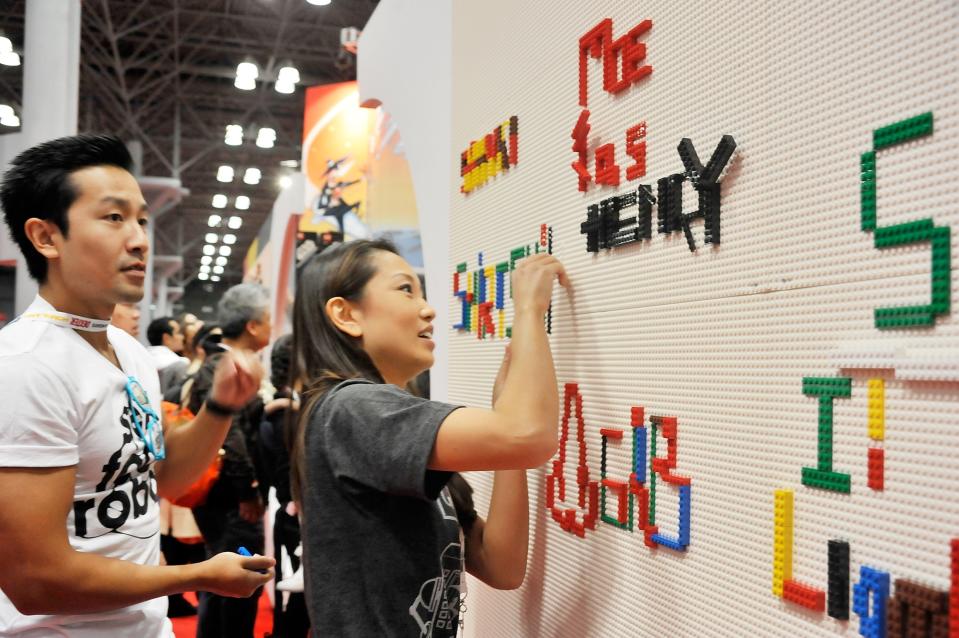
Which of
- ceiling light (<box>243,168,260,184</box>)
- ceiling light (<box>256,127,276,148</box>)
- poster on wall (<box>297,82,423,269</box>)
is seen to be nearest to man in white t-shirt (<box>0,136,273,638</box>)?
poster on wall (<box>297,82,423,269</box>)

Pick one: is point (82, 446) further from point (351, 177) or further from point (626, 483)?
point (351, 177)

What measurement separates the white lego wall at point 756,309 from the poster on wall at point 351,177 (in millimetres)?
4366

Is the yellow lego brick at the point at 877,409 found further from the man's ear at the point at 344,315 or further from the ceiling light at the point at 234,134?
the ceiling light at the point at 234,134

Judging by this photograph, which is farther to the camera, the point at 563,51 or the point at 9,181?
the point at 563,51

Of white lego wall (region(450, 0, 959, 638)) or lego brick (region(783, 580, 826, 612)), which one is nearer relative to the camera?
white lego wall (region(450, 0, 959, 638))

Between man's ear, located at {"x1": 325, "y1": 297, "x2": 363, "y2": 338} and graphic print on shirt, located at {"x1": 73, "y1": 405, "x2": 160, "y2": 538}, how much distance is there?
0.41 metres

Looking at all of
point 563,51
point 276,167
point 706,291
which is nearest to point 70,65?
point 563,51

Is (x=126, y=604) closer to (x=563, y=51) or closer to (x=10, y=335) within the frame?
(x=10, y=335)

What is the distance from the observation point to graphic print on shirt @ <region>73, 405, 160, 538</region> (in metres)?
1.35

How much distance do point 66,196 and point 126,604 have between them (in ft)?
2.29

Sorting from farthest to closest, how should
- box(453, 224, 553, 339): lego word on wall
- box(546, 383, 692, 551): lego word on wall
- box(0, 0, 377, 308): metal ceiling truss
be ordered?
box(0, 0, 377, 308): metal ceiling truss, box(453, 224, 553, 339): lego word on wall, box(546, 383, 692, 551): lego word on wall

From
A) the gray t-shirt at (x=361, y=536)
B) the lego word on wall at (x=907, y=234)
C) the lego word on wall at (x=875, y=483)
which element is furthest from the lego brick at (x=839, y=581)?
the gray t-shirt at (x=361, y=536)

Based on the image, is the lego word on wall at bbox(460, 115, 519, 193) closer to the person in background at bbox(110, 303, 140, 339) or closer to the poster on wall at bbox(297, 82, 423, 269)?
the person in background at bbox(110, 303, 140, 339)

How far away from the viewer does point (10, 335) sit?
1.34 metres
